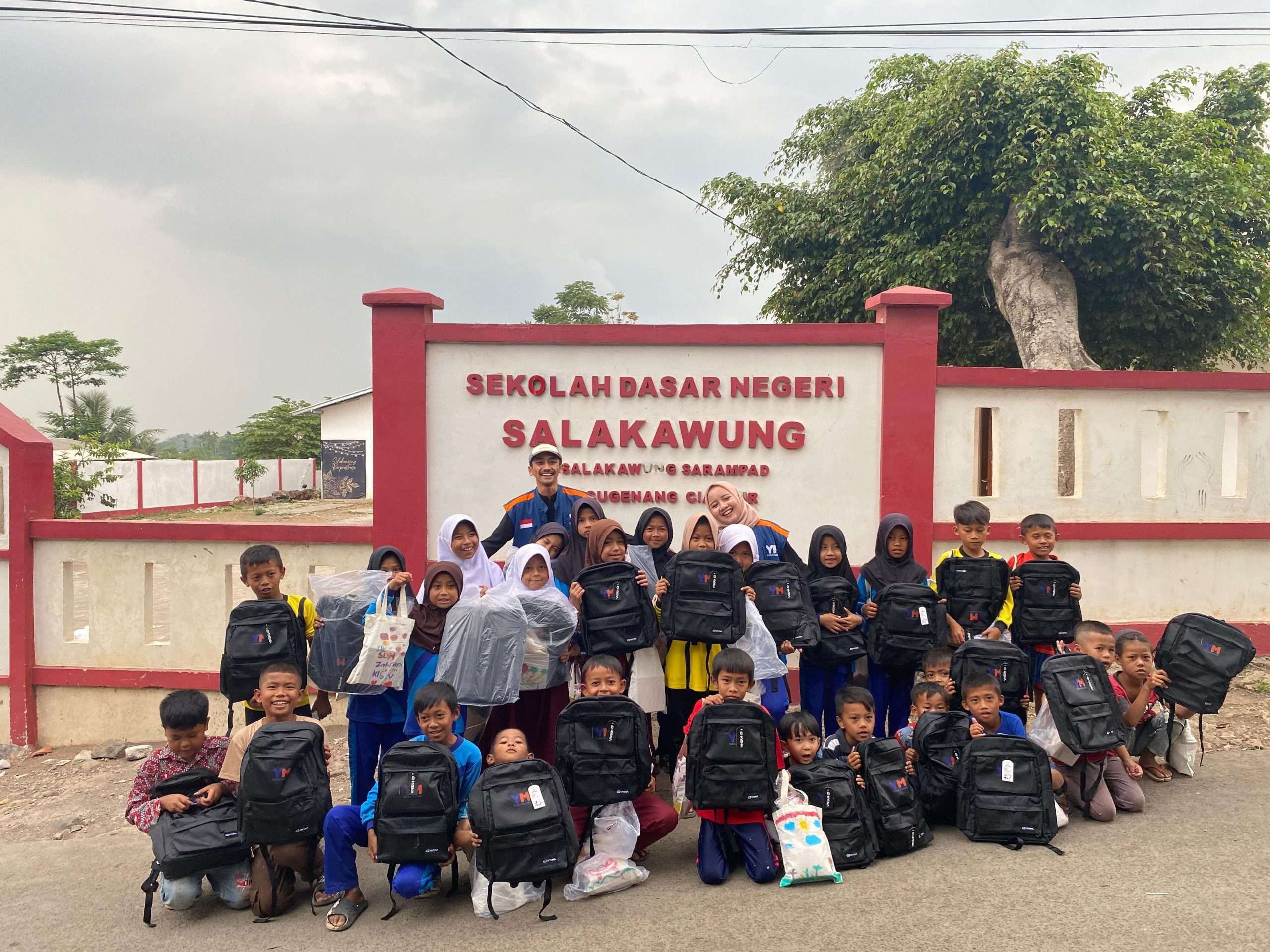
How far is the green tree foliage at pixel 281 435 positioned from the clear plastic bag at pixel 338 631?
39599mm

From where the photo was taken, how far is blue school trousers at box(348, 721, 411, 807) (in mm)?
4480

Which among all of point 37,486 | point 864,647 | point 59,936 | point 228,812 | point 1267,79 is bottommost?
point 59,936

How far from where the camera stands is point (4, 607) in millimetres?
6484

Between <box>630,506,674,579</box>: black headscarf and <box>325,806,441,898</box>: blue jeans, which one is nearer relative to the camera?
<box>325,806,441,898</box>: blue jeans

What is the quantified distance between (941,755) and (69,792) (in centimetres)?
515

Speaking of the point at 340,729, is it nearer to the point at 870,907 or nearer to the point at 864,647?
the point at 864,647

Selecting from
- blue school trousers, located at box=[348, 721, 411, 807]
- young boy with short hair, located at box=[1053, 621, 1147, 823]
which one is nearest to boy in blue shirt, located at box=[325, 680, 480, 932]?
blue school trousers, located at box=[348, 721, 411, 807]

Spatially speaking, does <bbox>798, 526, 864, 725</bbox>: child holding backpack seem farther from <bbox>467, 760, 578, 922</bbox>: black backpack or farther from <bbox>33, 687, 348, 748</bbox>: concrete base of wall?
<bbox>33, 687, 348, 748</bbox>: concrete base of wall

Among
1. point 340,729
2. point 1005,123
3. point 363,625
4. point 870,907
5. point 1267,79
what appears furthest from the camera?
point 1267,79

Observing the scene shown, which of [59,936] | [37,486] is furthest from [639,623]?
[37,486]

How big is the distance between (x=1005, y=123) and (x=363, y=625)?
1108 centimetres

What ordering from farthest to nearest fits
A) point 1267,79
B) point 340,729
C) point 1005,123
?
point 1267,79
point 1005,123
point 340,729

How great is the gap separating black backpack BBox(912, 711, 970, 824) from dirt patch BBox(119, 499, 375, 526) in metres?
20.2

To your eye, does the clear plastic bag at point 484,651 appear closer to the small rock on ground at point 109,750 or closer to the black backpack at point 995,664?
the black backpack at point 995,664
